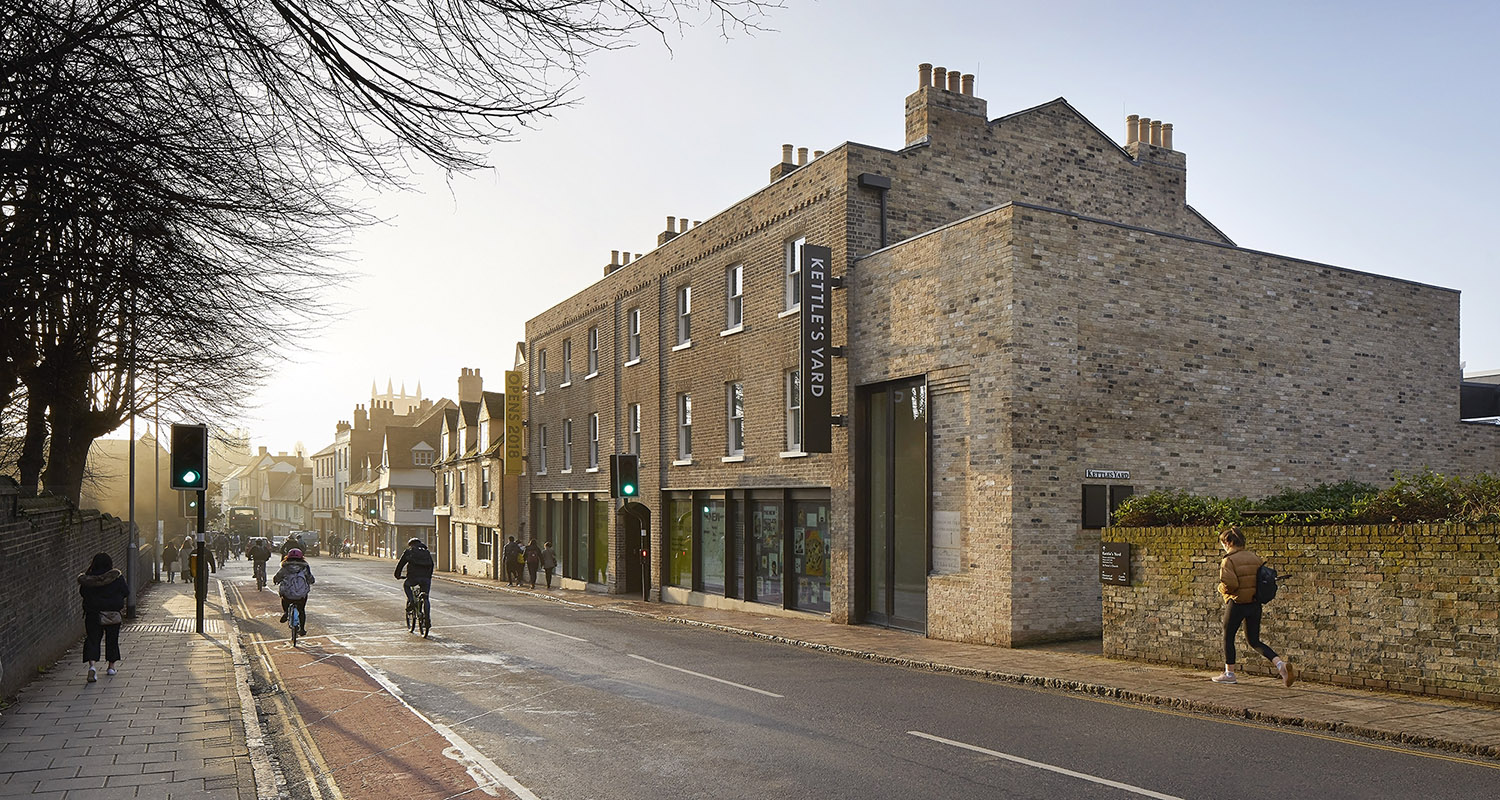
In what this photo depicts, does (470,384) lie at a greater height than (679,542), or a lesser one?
greater

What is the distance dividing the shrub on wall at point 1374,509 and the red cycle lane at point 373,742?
369 inches

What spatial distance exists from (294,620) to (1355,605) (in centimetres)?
1582

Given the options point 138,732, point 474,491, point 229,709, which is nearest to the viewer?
point 138,732

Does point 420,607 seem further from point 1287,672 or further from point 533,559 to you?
point 533,559

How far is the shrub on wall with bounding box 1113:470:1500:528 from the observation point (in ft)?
36.1

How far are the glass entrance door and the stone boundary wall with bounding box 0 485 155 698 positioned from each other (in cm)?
1273

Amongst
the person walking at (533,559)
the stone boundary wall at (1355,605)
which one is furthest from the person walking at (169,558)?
the stone boundary wall at (1355,605)

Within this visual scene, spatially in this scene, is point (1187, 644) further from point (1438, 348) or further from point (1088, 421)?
point (1438, 348)

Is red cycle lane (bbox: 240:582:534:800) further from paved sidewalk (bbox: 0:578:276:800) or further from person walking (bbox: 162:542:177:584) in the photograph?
person walking (bbox: 162:542:177:584)

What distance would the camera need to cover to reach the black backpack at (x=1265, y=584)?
1165 centimetres

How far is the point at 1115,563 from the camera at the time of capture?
1449 cm

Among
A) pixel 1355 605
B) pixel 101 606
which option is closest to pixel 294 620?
pixel 101 606

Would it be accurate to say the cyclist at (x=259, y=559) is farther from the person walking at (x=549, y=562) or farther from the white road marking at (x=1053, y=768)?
the white road marking at (x=1053, y=768)

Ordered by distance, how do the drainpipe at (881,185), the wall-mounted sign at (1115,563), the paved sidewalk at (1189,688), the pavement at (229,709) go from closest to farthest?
the pavement at (229,709) < the paved sidewalk at (1189,688) < the wall-mounted sign at (1115,563) < the drainpipe at (881,185)
